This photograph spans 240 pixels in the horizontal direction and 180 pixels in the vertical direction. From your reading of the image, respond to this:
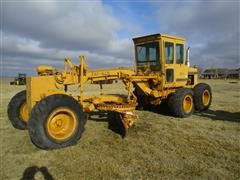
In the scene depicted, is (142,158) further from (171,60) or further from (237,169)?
(171,60)

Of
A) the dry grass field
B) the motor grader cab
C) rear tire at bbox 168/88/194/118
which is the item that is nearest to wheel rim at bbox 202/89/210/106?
the motor grader cab

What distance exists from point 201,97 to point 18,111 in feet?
23.1

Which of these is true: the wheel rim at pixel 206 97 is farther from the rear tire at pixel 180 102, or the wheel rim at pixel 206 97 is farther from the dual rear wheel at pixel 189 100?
the rear tire at pixel 180 102

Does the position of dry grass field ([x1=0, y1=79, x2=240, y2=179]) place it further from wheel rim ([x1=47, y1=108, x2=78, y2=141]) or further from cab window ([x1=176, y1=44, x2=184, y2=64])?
cab window ([x1=176, y1=44, x2=184, y2=64])

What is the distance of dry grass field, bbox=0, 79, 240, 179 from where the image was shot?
5.49 meters

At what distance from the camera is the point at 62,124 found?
7.19 metres

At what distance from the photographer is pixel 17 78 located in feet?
160

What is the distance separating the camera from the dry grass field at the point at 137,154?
5492 millimetres

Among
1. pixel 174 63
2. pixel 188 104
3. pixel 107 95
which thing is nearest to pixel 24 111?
pixel 107 95

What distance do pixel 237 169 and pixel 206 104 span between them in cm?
697

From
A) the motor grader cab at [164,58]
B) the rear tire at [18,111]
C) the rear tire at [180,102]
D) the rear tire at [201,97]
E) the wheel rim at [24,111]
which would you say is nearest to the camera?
the rear tire at [18,111]

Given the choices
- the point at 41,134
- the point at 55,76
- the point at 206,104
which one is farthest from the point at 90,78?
the point at 206,104

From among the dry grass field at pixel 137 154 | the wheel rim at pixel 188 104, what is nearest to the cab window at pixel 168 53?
the wheel rim at pixel 188 104

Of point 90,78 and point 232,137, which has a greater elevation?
point 90,78
